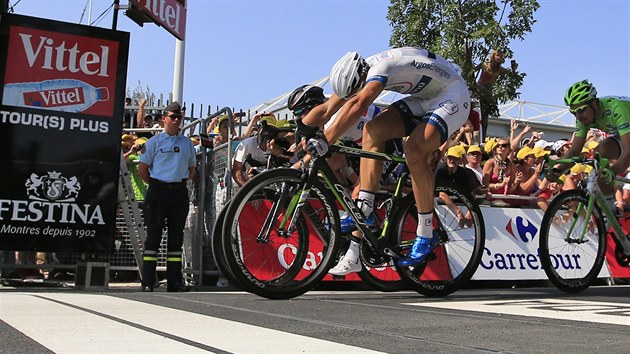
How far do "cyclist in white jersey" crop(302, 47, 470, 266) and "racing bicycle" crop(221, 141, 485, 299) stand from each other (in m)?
0.15

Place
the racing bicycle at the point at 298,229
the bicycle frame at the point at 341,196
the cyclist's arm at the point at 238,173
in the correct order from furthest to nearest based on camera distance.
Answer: the cyclist's arm at the point at 238,173 → the bicycle frame at the point at 341,196 → the racing bicycle at the point at 298,229

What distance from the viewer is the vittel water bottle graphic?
7.84 meters

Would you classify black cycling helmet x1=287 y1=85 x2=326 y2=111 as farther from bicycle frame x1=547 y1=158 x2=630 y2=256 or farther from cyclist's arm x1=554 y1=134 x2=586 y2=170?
cyclist's arm x1=554 y1=134 x2=586 y2=170

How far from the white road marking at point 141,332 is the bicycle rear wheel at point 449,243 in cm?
212

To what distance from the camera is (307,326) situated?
11.5 feet

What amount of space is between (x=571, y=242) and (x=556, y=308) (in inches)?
84.7

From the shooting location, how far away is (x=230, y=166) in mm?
8305

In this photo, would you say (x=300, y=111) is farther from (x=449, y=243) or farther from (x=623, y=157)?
(x=623, y=157)

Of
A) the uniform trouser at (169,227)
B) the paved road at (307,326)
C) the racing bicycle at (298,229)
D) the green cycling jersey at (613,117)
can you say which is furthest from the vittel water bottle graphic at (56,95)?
the green cycling jersey at (613,117)

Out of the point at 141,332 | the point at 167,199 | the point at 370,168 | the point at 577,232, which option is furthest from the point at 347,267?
the point at 167,199

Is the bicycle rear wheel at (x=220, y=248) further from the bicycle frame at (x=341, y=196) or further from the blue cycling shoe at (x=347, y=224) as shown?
the blue cycling shoe at (x=347, y=224)

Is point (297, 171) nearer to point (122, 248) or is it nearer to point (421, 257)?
Answer: point (421, 257)

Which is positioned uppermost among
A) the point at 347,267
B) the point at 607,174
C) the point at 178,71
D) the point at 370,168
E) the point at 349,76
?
the point at 178,71

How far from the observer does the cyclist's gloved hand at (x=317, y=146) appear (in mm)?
5090
